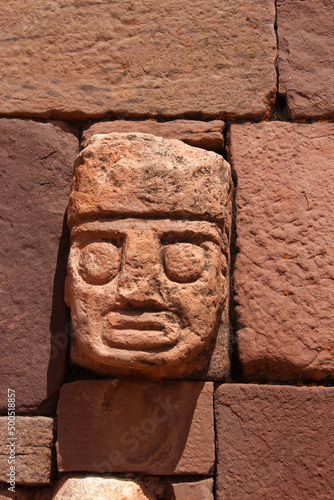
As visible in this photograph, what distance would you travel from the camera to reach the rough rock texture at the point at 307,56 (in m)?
2.25

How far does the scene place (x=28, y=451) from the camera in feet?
6.30

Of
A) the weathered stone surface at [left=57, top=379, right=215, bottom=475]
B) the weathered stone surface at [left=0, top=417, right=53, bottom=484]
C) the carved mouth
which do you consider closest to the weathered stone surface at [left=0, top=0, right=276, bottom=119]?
the carved mouth

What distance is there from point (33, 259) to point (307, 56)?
60.1 inches

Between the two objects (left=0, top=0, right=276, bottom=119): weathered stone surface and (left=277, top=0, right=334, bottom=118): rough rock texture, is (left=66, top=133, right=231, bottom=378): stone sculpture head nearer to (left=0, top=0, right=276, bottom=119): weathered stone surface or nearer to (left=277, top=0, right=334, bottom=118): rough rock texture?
(left=0, top=0, right=276, bottom=119): weathered stone surface

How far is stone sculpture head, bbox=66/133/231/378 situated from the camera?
1687 mm

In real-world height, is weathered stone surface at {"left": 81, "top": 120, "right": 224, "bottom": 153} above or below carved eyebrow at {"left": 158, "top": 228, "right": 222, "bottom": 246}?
above

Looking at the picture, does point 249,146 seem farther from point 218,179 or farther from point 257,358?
point 257,358

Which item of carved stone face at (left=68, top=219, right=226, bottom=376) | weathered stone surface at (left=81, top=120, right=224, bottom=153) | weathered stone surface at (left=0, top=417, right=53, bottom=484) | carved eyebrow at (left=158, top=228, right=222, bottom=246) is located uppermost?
weathered stone surface at (left=81, top=120, right=224, bottom=153)

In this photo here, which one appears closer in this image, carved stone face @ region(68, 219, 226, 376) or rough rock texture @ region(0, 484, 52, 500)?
carved stone face @ region(68, 219, 226, 376)

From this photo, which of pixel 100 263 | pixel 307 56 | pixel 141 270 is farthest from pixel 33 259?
pixel 307 56

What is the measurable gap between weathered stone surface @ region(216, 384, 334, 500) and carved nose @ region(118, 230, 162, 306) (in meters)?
0.52

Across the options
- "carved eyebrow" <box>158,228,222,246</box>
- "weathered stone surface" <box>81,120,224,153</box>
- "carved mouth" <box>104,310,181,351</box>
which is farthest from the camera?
"weathered stone surface" <box>81,120,224,153</box>

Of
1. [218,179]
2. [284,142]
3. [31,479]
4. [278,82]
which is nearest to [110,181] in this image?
[218,179]

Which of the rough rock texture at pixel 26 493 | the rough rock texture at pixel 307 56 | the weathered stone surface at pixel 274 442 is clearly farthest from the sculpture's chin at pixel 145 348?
the rough rock texture at pixel 307 56
